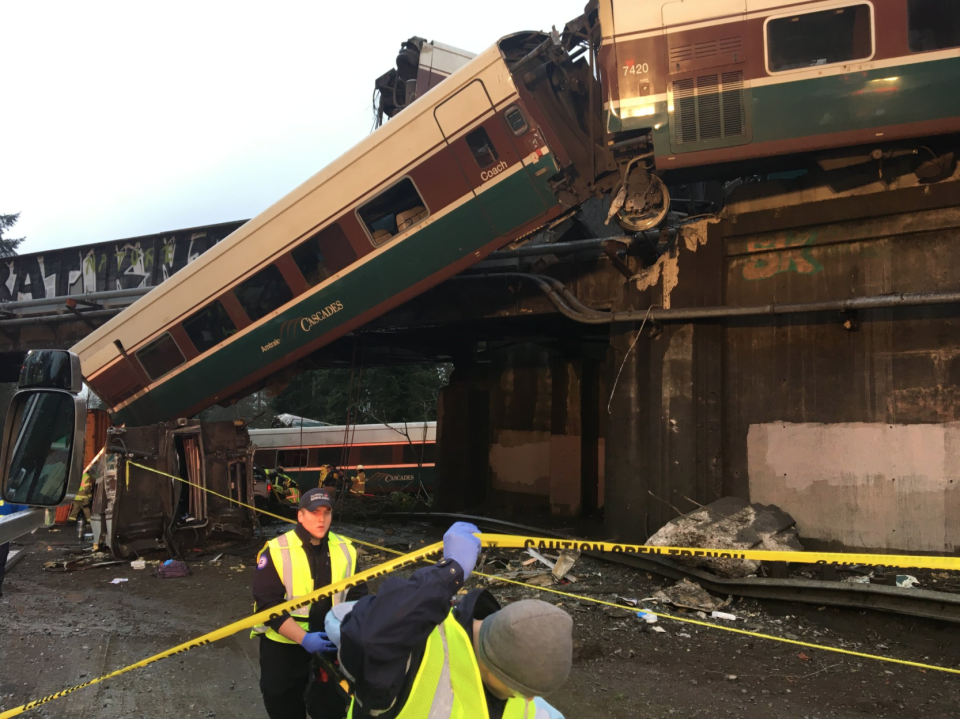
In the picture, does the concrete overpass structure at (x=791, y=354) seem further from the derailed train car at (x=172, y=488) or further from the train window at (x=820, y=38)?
the derailed train car at (x=172, y=488)

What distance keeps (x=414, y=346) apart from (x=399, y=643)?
14840 mm

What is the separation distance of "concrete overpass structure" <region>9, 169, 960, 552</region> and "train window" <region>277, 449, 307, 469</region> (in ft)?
42.9

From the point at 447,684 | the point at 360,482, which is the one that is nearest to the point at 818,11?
the point at 447,684

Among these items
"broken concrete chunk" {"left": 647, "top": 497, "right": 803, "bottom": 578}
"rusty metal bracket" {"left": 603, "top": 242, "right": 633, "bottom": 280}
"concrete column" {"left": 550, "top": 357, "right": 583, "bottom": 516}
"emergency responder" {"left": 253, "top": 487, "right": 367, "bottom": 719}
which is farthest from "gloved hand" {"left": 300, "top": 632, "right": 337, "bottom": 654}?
"concrete column" {"left": 550, "top": 357, "right": 583, "bottom": 516}

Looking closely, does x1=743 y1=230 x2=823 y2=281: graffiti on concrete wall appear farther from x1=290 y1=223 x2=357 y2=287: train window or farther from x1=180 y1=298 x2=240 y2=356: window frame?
x1=180 y1=298 x2=240 y2=356: window frame

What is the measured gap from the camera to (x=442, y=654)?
1.85m

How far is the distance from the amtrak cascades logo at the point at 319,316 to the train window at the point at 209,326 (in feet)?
3.98

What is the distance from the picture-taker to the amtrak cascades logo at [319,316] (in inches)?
392

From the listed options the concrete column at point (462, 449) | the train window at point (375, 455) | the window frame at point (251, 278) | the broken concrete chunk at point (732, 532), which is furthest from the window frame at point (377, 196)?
the train window at point (375, 455)

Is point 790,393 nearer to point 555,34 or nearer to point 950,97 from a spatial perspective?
point 950,97

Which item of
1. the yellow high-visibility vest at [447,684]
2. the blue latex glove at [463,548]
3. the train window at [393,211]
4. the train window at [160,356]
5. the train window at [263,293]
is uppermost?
the train window at [393,211]

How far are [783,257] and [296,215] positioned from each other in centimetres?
670

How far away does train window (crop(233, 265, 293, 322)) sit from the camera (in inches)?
395

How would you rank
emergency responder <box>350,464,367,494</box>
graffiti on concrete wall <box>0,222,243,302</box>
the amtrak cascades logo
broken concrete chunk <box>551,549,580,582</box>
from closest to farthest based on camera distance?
broken concrete chunk <box>551,549,580,582</box> < the amtrak cascades logo < graffiti on concrete wall <box>0,222,243,302</box> < emergency responder <box>350,464,367,494</box>
